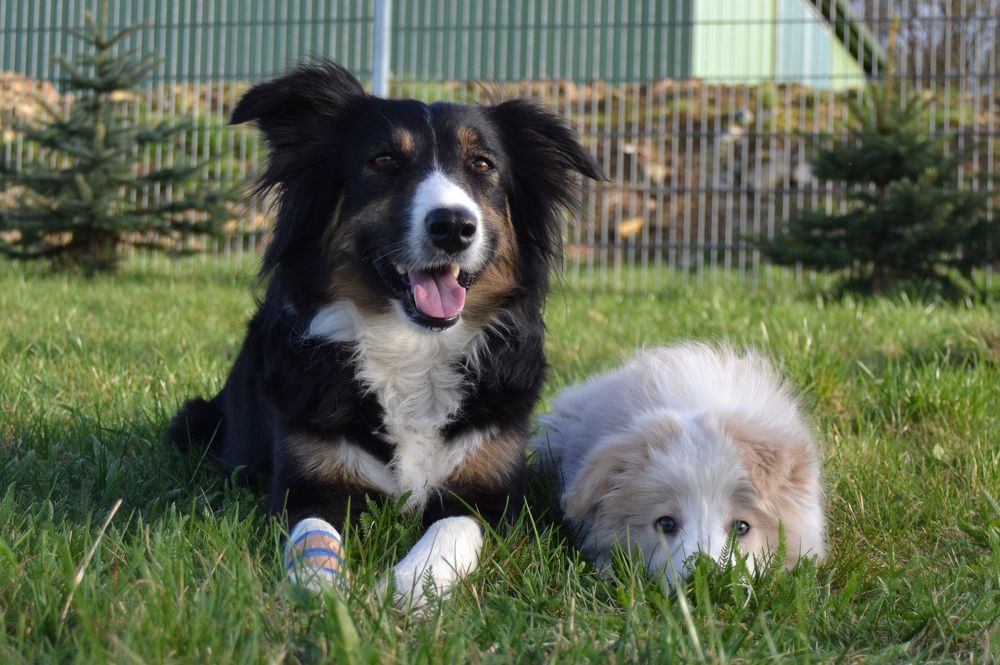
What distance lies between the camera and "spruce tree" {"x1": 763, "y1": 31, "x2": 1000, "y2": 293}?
7.69 m

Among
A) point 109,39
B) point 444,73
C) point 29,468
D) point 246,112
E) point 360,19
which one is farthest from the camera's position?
point 444,73

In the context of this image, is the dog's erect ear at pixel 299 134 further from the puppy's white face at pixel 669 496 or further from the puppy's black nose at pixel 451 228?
the puppy's white face at pixel 669 496

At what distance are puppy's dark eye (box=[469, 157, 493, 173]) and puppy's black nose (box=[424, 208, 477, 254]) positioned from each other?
0.97ft

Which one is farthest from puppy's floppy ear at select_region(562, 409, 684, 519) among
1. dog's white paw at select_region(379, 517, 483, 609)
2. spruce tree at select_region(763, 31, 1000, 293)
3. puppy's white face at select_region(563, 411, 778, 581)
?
spruce tree at select_region(763, 31, 1000, 293)

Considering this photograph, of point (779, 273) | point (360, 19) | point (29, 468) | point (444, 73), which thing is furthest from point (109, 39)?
point (29, 468)

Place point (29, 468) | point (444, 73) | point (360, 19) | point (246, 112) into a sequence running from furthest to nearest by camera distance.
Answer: point (444, 73) → point (360, 19) → point (29, 468) → point (246, 112)

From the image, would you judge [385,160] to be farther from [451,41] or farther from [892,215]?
[451,41]

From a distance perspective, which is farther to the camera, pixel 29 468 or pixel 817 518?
pixel 29 468

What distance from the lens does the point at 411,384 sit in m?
3.03

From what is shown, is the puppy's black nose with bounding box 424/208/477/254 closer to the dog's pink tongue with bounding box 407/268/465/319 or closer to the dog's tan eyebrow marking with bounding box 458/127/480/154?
the dog's pink tongue with bounding box 407/268/465/319

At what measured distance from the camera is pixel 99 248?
9320 millimetres

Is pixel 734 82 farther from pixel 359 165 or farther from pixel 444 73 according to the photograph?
pixel 359 165

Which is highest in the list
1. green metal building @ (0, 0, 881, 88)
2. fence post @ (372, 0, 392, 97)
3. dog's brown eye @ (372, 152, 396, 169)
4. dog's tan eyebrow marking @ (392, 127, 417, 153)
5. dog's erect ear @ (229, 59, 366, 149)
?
green metal building @ (0, 0, 881, 88)

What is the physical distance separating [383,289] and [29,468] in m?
1.24
